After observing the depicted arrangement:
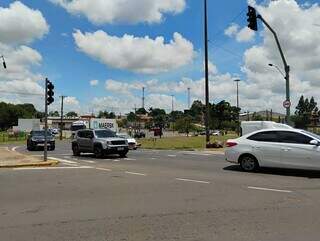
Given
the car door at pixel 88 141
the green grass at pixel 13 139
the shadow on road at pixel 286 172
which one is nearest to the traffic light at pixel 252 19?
the shadow on road at pixel 286 172

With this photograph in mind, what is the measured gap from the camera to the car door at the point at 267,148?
18.3 meters

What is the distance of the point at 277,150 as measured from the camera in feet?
59.9

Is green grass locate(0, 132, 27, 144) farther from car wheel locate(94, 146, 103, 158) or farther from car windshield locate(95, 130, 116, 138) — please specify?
car wheel locate(94, 146, 103, 158)

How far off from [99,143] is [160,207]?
19569mm

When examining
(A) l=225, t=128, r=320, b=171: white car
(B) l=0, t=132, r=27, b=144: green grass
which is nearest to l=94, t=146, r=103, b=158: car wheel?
(A) l=225, t=128, r=320, b=171: white car

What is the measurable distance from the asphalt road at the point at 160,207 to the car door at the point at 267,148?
19.8 inches

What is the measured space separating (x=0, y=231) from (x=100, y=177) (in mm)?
8750

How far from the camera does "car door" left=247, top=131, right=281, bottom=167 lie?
18281 mm

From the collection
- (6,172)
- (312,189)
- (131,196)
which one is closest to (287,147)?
(312,189)

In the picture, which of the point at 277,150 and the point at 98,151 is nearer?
the point at 277,150

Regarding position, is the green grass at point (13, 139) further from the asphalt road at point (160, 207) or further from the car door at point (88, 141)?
the asphalt road at point (160, 207)

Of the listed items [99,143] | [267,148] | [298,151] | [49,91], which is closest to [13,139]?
[99,143]

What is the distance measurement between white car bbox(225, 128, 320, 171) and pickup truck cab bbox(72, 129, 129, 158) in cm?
1155

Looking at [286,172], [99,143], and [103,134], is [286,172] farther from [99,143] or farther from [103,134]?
[103,134]
